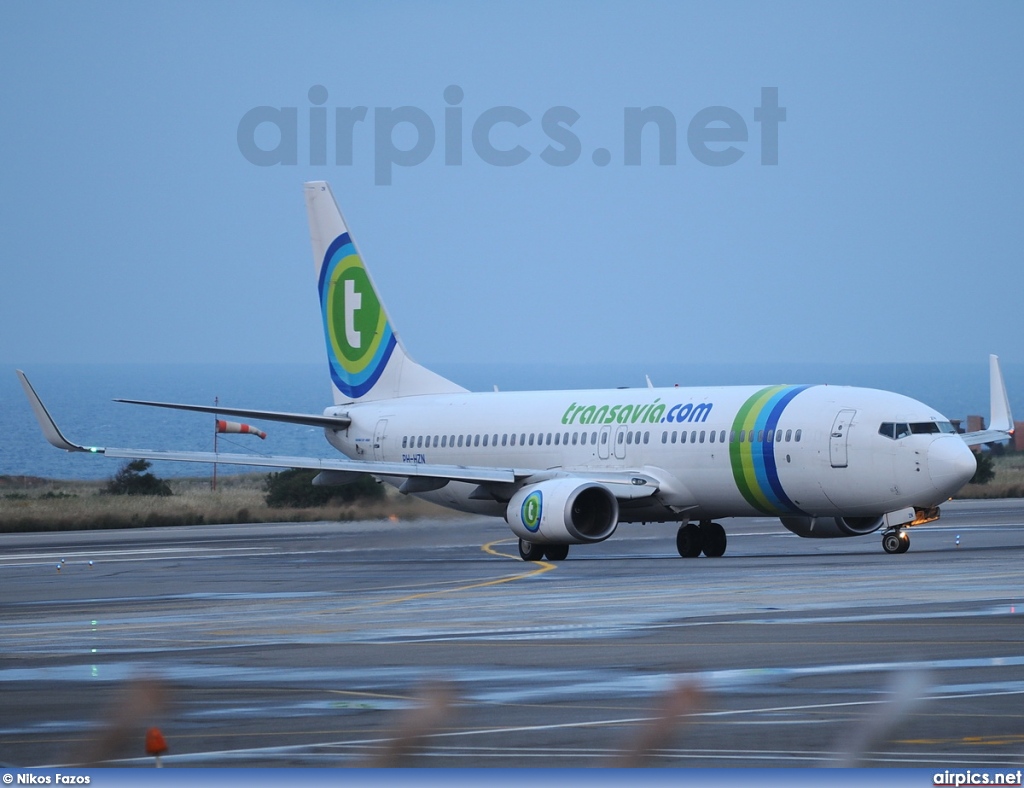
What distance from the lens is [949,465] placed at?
33.4 meters

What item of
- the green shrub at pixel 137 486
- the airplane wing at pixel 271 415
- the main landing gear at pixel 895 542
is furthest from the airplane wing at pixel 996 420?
the green shrub at pixel 137 486

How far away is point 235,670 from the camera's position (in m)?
17.7

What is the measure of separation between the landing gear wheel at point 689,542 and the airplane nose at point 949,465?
19.6 feet

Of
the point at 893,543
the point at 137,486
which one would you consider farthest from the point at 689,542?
the point at 137,486

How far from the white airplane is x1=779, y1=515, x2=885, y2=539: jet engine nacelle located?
0.03 meters

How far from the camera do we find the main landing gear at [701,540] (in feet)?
123

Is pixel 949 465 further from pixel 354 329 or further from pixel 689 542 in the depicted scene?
pixel 354 329

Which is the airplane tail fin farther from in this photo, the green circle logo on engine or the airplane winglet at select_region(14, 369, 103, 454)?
the green circle logo on engine

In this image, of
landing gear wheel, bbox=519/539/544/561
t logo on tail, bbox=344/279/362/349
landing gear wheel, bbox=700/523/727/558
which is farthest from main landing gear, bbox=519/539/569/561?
t logo on tail, bbox=344/279/362/349

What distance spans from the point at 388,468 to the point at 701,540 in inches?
273

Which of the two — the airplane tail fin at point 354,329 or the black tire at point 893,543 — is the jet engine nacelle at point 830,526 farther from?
the airplane tail fin at point 354,329

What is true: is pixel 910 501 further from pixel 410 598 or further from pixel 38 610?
pixel 38 610

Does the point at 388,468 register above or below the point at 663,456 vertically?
below

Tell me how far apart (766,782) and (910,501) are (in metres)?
25.2
